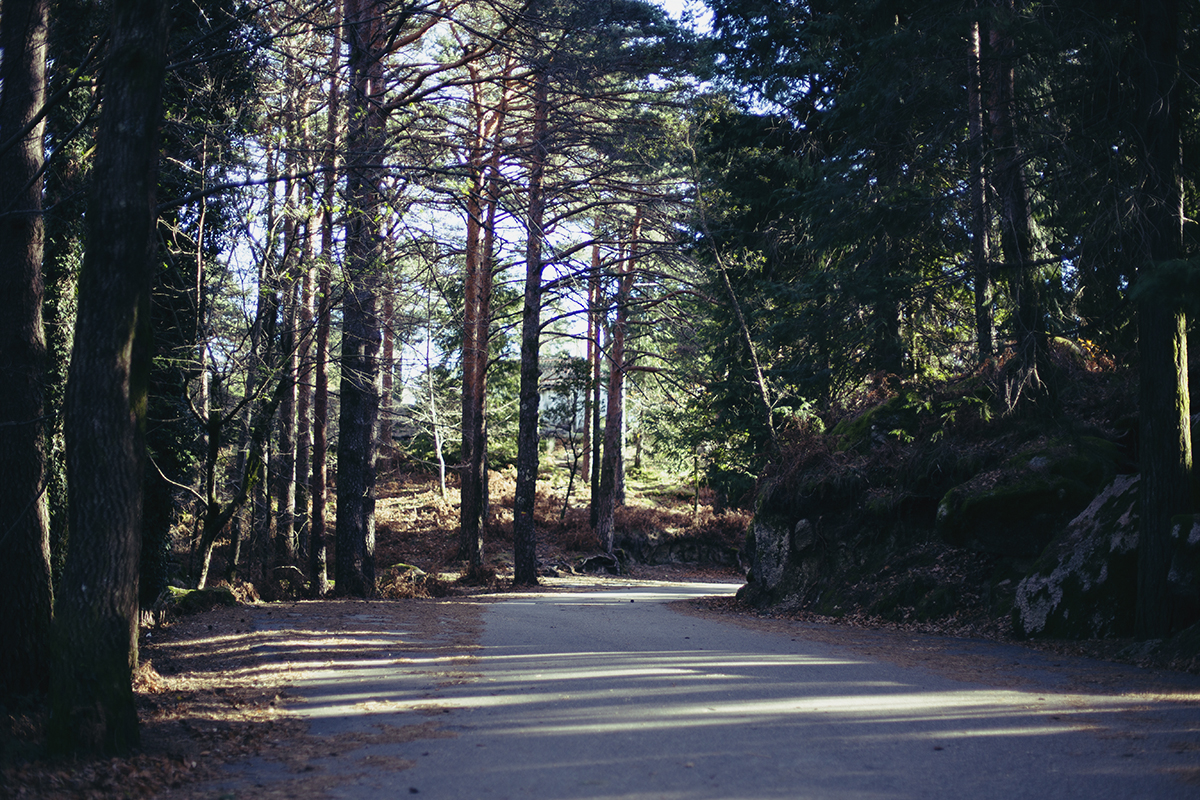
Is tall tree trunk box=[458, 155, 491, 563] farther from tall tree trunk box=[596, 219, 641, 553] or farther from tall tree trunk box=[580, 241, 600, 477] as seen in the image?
tall tree trunk box=[596, 219, 641, 553]

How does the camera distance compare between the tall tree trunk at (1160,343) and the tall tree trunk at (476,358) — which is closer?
the tall tree trunk at (1160,343)

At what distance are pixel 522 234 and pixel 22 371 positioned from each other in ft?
41.3

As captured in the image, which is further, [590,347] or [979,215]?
[590,347]

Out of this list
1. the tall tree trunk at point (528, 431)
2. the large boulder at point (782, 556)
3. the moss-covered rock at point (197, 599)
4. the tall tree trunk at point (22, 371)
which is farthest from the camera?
the tall tree trunk at point (528, 431)

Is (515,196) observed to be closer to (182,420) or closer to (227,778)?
(182,420)

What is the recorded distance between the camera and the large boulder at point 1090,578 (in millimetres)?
9039

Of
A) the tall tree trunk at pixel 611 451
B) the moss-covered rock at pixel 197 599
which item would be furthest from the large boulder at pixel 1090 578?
the tall tree trunk at pixel 611 451

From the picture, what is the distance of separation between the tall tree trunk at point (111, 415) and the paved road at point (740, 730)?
5.01 feet

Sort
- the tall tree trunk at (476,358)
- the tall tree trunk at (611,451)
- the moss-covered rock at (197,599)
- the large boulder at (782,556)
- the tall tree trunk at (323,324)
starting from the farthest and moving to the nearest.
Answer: the tall tree trunk at (611,451)
the tall tree trunk at (476,358)
the large boulder at (782,556)
the moss-covered rock at (197,599)
the tall tree trunk at (323,324)

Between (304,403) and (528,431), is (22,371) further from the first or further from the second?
(304,403)

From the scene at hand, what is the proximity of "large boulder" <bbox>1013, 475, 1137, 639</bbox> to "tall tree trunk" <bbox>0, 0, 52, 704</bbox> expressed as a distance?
10.5m

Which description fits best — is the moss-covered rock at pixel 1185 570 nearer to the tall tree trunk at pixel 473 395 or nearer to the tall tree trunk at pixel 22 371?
the tall tree trunk at pixel 22 371

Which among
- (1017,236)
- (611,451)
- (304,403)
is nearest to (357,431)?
(304,403)

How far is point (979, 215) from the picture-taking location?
11.5 m
